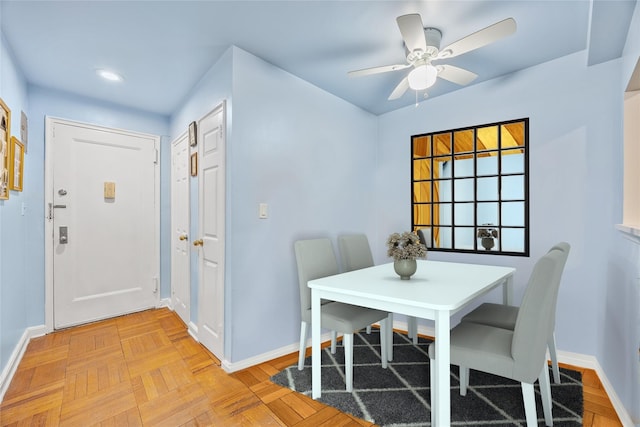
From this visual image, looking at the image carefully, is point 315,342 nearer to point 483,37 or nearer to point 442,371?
point 442,371

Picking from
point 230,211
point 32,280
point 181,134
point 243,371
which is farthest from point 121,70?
point 243,371

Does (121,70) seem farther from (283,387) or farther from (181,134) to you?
(283,387)

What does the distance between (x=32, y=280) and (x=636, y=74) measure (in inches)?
185

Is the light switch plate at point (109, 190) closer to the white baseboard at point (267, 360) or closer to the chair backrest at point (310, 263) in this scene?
the white baseboard at point (267, 360)

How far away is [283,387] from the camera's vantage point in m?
1.96

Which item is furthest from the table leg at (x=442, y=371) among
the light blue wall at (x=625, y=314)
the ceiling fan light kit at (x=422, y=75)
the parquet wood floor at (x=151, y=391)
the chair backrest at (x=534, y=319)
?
the ceiling fan light kit at (x=422, y=75)

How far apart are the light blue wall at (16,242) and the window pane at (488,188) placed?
363 centimetres

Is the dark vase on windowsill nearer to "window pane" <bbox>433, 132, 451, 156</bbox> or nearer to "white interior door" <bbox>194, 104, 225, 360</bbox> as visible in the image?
"window pane" <bbox>433, 132, 451, 156</bbox>

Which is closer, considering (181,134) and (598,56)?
(598,56)

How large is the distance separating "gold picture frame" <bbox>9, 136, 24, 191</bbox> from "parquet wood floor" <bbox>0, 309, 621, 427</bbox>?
1359mm

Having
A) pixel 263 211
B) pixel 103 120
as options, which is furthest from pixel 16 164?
pixel 263 211

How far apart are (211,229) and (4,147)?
1.41 m

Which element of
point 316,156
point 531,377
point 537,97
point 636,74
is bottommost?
point 531,377

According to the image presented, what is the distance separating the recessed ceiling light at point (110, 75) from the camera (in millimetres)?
2557
